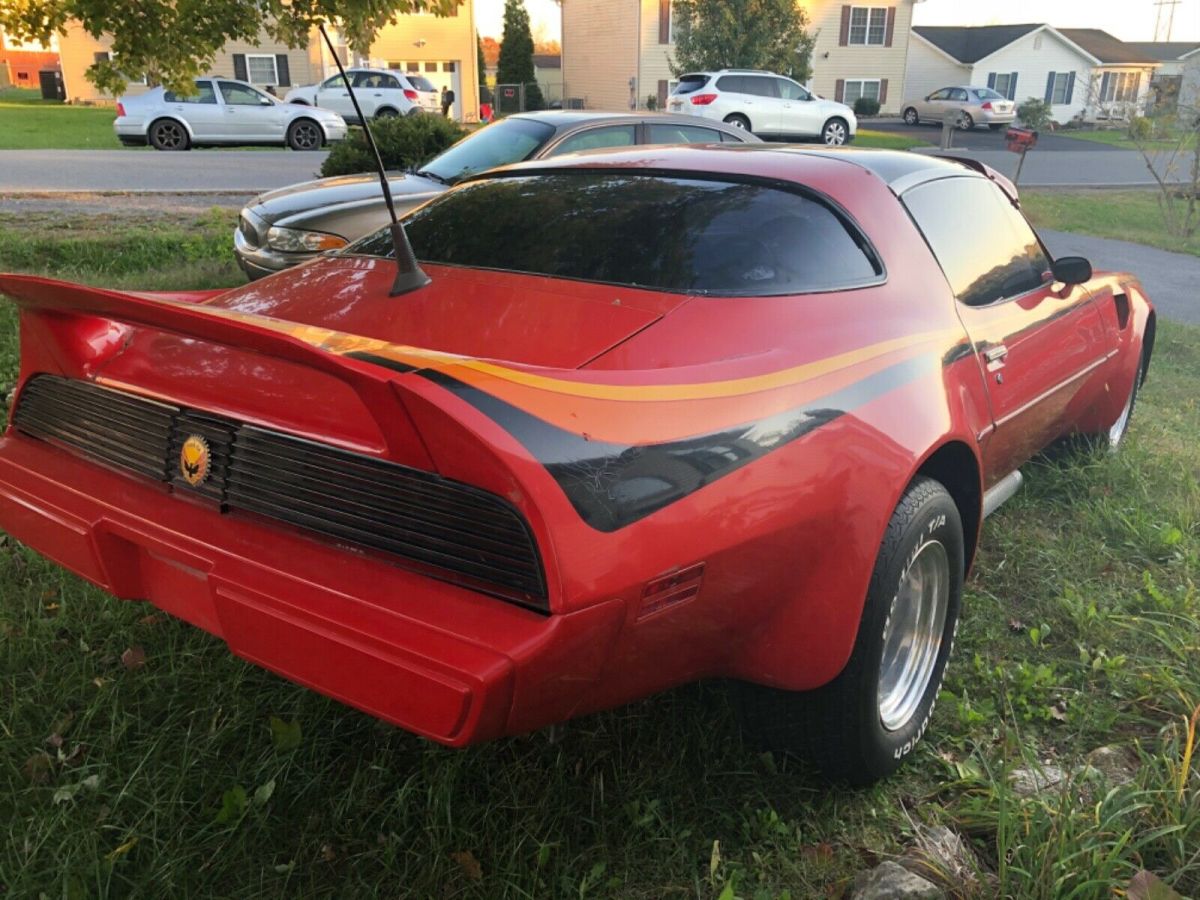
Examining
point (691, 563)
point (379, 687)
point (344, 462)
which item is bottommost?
point (379, 687)

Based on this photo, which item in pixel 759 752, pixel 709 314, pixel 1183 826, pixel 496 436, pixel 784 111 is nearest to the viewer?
pixel 496 436

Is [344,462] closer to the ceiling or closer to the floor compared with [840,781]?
closer to the ceiling

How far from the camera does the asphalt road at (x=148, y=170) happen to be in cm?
1237

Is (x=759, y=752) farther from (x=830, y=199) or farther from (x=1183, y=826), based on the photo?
(x=830, y=199)

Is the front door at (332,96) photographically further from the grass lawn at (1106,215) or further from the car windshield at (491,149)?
the car windshield at (491,149)

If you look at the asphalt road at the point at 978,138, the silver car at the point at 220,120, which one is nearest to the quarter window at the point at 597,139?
the silver car at the point at 220,120

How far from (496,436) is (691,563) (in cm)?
45

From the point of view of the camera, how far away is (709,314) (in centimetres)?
224

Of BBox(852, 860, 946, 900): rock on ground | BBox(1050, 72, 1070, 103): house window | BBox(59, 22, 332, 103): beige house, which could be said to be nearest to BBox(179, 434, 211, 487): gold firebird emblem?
BBox(852, 860, 946, 900): rock on ground

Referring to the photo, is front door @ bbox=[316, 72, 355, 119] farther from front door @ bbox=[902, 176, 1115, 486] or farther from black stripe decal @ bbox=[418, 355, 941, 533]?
black stripe decal @ bbox=[418, 355, 941, 533]

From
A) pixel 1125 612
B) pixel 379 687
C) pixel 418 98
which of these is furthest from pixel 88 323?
pixel 418 98

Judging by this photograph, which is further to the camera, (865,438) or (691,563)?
(865,438)

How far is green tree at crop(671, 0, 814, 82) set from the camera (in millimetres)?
27188

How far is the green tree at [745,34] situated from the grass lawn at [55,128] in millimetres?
15864
